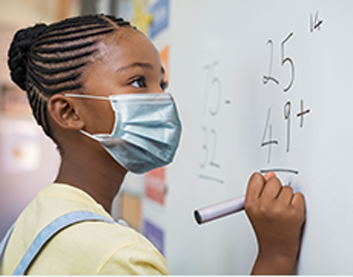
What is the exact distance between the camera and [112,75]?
1.81 ft

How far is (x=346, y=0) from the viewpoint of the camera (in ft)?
1.33

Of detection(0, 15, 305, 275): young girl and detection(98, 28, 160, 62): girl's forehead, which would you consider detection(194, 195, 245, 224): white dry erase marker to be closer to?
detection(0, 15, 305, 275): young girl

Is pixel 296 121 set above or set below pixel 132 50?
below

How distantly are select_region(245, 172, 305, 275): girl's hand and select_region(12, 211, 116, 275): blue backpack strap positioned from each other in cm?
23

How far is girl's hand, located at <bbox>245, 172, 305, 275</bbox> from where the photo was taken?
0.46 metres

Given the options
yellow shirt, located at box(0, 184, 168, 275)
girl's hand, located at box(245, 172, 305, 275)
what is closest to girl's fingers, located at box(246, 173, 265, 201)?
girl's hand, located at box(245, 172, 305, 275)

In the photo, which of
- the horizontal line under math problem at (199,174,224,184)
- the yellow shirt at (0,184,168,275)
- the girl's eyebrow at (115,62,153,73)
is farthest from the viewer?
the horizontal line under math problem at (199,174,224,184)

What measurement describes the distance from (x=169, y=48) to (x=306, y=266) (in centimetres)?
73

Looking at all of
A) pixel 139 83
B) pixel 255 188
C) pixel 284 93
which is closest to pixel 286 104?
pixel 284 93

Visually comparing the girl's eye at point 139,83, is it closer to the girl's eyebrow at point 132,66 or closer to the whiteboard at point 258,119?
the girl's eyebrow at point 132,66

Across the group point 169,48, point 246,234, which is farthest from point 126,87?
point 169,48

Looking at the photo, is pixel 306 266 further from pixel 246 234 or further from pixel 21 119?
pixel 21 119

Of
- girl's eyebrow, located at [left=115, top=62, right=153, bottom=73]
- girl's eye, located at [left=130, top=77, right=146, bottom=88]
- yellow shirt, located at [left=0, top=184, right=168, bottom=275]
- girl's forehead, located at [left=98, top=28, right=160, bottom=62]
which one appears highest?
girl's forehead, located at [left=98, top=28, right=160, bottom=62]

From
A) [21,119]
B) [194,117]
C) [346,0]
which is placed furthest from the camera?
[21,119]
